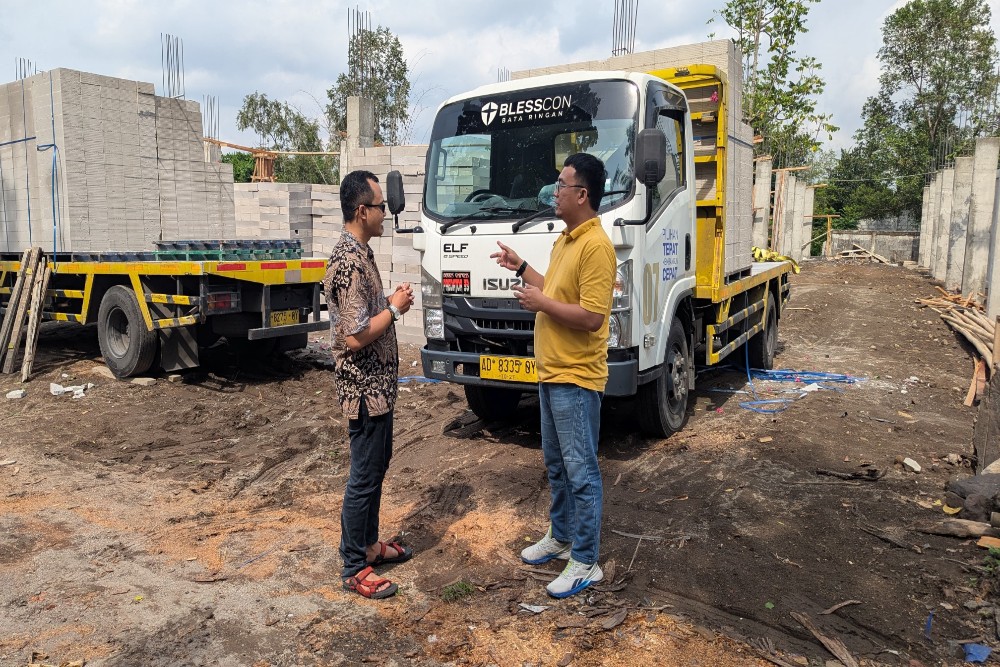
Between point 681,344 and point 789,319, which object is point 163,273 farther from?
point 789,319

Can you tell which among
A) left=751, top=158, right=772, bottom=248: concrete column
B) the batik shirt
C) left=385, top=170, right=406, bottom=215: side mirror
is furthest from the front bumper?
left=751, top=158, right=772, bottom=248: concrete column

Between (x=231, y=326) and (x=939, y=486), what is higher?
(x=231, y=326)

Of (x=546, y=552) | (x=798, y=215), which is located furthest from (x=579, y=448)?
(x=798, y=215)

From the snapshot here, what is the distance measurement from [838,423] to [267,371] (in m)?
6.19

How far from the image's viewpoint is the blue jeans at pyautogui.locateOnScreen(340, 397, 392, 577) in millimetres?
3410

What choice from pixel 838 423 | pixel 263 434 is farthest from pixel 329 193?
pixel 838 423

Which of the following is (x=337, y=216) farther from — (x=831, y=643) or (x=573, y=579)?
(x=831, y=643)

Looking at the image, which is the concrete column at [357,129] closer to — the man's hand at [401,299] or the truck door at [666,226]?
Answer: the truck door at [666,226]

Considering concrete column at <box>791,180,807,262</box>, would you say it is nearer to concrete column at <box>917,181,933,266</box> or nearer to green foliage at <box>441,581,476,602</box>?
concrete column at <box>917,181,933,266</box>

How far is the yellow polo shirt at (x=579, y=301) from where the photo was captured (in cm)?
325

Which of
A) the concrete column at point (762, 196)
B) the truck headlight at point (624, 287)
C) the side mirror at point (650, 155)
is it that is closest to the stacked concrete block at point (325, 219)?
the truck headlight at point (624, 287)

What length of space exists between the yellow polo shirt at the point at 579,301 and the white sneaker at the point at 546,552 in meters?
0.96

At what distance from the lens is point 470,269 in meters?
5.25

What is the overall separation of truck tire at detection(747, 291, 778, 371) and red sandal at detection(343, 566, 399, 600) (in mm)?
6428
